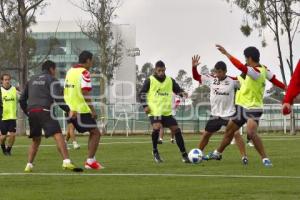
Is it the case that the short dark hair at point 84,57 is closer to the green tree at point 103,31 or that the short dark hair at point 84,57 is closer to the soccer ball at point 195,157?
the soccer ball at point 195,157

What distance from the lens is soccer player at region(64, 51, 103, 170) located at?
14352mm

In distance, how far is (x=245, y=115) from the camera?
1524 cm

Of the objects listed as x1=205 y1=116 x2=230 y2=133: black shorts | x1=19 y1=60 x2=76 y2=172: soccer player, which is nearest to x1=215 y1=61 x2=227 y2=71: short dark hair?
x1=205 y1=116 x2=230 y2=133: black shorts

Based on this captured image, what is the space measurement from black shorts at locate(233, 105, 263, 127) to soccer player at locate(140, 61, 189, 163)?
128 cm

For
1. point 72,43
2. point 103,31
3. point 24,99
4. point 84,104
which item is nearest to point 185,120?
point 103,31

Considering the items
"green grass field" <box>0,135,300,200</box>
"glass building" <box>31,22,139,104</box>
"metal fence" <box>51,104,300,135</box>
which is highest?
"glass building" <box>31,22,139,104</box>

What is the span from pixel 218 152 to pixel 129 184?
5.23 m

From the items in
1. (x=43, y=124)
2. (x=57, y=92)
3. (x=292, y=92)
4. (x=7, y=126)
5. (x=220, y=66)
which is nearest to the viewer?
(x=292, y=92)

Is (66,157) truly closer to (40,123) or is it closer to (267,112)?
(40,123)

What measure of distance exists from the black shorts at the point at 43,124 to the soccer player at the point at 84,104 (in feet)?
1.96

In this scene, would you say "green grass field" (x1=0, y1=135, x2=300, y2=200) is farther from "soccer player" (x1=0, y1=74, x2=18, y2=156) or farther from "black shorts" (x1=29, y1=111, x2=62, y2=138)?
"soccer player" (x1=0, y1=74, x2=18, y2=156)

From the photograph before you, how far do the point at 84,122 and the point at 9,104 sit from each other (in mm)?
7873

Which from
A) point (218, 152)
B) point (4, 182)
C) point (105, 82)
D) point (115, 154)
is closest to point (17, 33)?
point (105, 82)

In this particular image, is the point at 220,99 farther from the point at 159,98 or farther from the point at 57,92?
the point at 57,92
